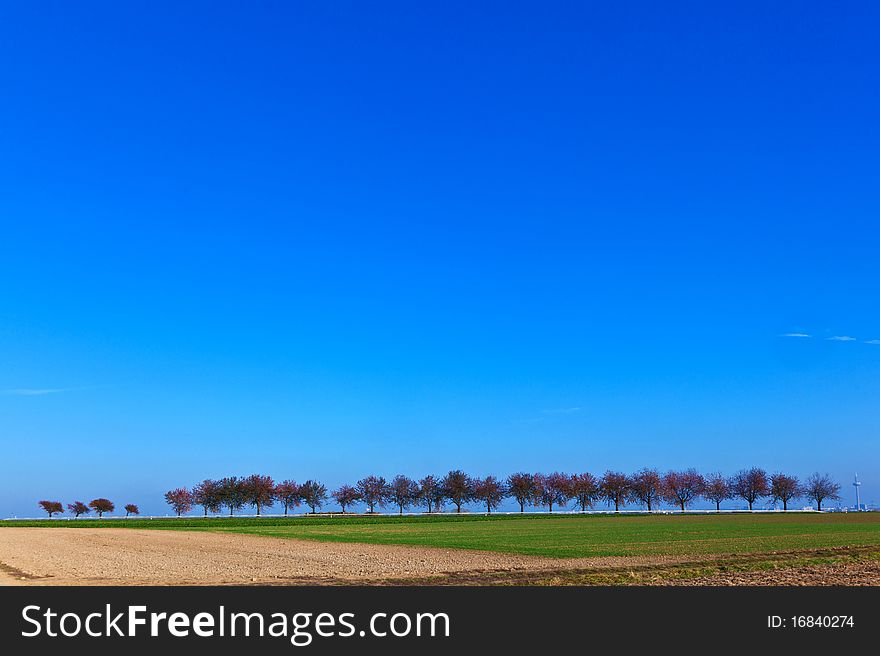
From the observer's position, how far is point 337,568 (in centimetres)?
3588

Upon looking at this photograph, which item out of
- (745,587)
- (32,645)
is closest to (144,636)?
(32,645)

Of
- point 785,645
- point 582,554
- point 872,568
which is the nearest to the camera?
point 785,645

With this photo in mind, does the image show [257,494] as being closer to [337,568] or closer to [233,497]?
[233,497]

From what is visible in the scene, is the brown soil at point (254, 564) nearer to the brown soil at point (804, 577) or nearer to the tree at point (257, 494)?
the brown soil at point (804, 577)

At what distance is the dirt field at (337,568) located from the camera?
94.0ft

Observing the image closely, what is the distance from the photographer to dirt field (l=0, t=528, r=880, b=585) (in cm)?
2864

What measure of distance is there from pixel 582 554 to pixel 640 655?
26.5m

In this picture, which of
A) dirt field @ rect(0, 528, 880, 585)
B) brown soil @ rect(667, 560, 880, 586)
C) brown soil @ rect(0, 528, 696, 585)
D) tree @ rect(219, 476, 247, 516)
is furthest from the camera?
tree @ rect(219, 476, 247, 516)

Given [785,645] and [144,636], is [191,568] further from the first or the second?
[785,645]

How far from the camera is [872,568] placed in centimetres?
3127

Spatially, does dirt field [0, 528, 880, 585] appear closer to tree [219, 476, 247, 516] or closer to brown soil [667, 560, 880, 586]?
brown soil [667, 560, 880, 586]

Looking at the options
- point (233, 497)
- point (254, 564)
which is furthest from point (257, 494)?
point (254, 564)

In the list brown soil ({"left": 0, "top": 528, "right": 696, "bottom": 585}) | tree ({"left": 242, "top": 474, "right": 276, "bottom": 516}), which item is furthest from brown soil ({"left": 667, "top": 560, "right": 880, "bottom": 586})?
tree ({"left": 242, "top": 474, "right": 276, "bottom": 516})

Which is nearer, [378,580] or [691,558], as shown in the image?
[378,580]
